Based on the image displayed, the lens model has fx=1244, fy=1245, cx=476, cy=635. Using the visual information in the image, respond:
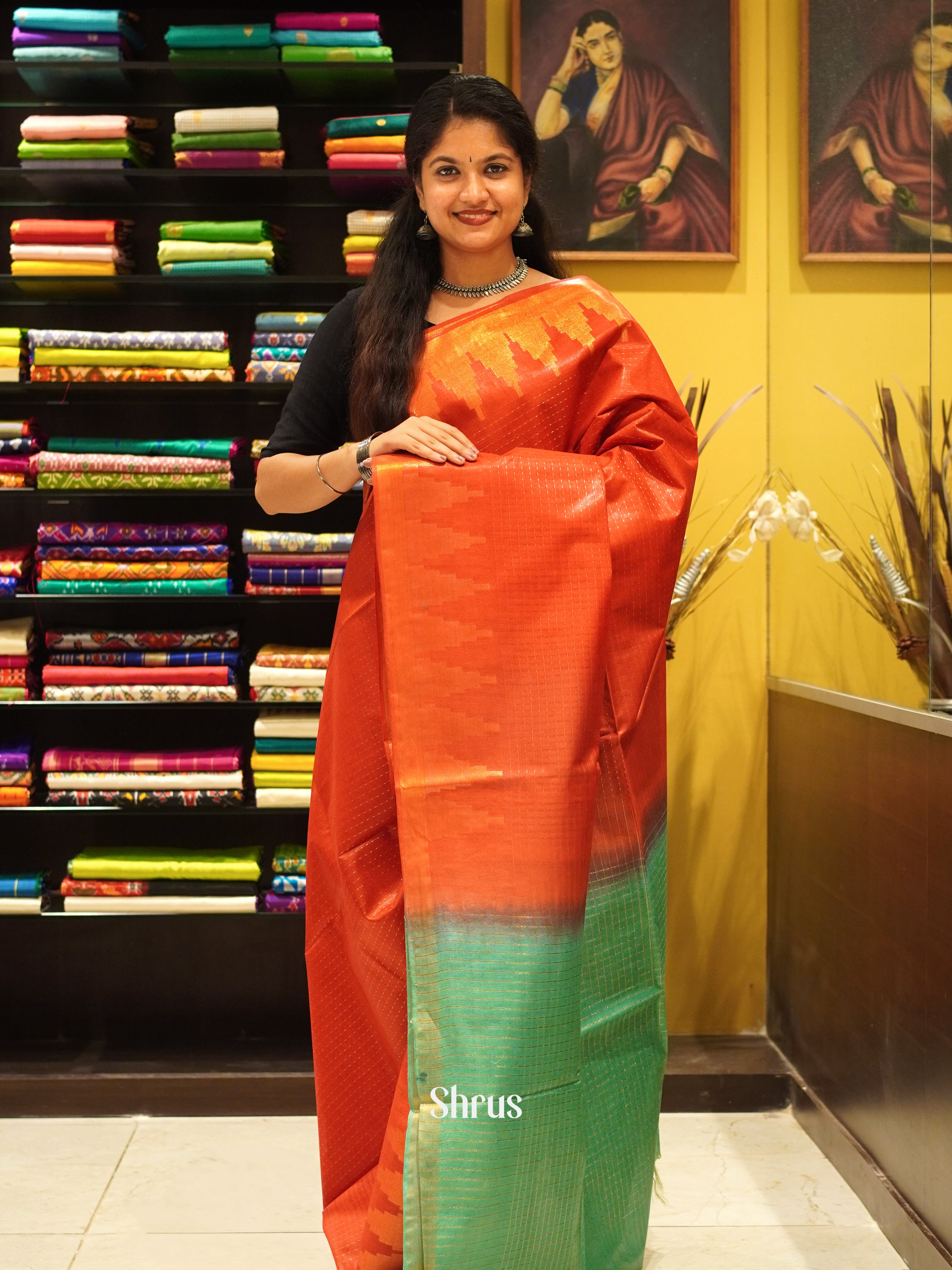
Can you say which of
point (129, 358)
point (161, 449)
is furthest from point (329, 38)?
point (161, 449)

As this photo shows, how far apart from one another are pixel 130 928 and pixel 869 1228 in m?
1.76

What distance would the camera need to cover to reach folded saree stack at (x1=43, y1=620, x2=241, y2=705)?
8.92 ft

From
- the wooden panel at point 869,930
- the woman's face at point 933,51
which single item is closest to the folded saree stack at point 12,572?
the wooden panel at point 869,930

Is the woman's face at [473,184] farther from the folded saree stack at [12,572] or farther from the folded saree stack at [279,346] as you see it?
the folded saree stack at [12,572]

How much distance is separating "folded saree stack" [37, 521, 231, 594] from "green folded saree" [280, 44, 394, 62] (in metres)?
0.98

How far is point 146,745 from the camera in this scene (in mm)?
2938

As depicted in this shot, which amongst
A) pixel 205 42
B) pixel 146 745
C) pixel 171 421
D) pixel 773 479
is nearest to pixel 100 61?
pixel 205 42

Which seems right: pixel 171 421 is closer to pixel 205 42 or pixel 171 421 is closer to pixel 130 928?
pixel 205 42

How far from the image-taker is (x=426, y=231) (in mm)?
1787

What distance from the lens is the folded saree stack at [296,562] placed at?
2.69m

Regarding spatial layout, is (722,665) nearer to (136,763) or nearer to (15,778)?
(136,763)

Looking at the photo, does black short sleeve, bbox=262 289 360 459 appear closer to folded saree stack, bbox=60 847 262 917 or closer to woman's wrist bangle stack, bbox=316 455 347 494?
woman's wrist bangle stack, bbox=316 455 347 494

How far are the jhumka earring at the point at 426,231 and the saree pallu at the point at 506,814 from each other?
17 cm

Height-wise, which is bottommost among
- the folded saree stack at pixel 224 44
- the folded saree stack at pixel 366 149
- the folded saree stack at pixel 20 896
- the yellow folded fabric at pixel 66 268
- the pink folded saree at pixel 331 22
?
the folded saree stack at pixel 20 896
